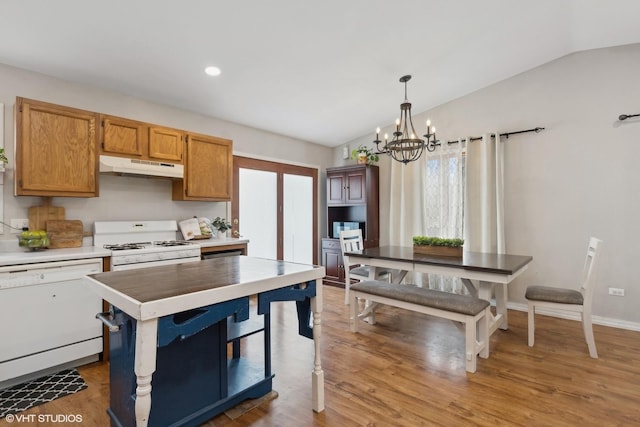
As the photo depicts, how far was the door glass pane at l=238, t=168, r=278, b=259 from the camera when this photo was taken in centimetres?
455

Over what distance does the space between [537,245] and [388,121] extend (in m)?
2.71

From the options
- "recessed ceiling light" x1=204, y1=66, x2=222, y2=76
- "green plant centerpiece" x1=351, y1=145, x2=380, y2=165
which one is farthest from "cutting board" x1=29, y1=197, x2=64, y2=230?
"green plant centerpiece" x1=351, y1=145, x2=380, y2=165

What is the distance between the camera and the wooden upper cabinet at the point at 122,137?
2.94 m

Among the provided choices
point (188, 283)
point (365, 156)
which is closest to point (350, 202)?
point (365, 156)

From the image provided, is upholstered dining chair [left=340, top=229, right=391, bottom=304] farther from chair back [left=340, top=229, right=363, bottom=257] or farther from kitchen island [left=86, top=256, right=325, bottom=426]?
kitchen island [left=86, top=256, right=325, bottom=426]

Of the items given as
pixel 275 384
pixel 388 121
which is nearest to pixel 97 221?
pixel 275 384

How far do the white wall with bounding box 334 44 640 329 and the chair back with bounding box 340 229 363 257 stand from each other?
6.42ft

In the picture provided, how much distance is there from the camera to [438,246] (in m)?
3.36

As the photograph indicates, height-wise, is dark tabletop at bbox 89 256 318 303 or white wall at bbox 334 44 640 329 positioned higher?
white wall at bbox 334 44 640 329

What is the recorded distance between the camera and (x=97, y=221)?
3131 millimetres

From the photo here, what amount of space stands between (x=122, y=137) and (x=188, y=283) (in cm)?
222

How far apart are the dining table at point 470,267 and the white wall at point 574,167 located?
2.92ft

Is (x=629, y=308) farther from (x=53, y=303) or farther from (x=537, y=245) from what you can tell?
(x=53, y=303)

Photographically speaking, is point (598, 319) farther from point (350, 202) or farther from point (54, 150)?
point (54, 150)
